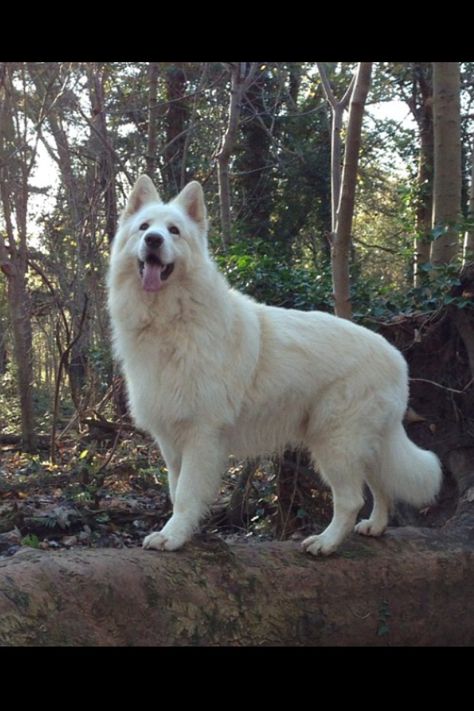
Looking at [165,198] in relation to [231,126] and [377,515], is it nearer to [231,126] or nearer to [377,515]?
[231,126]

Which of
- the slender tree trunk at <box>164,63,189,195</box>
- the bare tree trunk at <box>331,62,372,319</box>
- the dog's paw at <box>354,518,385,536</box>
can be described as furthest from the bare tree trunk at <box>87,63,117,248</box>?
Answer: the dog's paw at <box>354,518,385,536</box>

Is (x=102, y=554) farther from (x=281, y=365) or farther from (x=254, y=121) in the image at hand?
(x=254, y=121)

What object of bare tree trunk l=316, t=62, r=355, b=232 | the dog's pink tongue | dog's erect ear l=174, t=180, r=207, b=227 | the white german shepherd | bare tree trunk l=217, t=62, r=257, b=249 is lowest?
the white german shepherd

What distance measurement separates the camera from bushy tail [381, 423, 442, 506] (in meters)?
4.88

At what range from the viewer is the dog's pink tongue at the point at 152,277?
177 inches

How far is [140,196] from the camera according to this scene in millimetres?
5023

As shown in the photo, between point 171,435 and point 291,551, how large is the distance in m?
1.04

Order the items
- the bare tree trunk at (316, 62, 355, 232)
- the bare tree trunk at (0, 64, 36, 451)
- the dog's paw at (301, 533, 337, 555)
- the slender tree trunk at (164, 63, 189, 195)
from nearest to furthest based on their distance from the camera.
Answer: the dog's paw at (301, 533, 337, 555)
the bare tree trunk at (316, 62, 355, 232)
the bare tree trunk at (0, 64, 36, 451)
the slender tree trunk at (164, 63, 189, 195)

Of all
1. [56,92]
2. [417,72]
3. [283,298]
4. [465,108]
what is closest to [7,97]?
[56,92]

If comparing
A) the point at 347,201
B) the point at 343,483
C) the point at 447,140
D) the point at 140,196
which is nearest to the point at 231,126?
the point at 447,140

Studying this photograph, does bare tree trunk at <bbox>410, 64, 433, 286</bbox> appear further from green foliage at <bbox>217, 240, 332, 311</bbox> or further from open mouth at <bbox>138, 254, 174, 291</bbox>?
open mouth at <bbox>138, 254, 174, 291</bbox>

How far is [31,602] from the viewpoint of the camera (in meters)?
3.17

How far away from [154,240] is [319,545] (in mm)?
2183

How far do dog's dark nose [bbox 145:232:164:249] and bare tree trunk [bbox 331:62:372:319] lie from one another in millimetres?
2984
